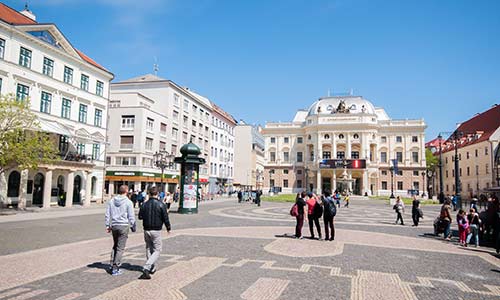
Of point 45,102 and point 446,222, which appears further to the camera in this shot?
point 45,102

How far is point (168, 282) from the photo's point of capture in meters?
6.67

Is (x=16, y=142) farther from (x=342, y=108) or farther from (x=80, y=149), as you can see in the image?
(x=342, y=108)

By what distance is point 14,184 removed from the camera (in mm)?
27953

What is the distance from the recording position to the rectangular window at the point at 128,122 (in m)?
46.3

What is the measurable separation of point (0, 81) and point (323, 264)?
2837cm

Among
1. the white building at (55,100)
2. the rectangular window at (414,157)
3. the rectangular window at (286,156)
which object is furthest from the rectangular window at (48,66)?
the rectangular window at (414,157)

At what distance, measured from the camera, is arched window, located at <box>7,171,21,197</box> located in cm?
2758

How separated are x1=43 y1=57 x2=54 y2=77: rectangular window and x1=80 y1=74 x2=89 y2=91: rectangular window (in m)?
3.60

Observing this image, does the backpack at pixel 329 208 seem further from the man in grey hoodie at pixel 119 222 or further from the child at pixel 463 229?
the man in grey hoodie at pixel 119 222

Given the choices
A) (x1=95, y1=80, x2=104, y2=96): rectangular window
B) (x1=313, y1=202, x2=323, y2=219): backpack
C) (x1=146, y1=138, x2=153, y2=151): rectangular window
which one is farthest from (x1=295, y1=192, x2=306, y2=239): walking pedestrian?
(x1=146, y1=138, x2=153, y2=151): rectangular window

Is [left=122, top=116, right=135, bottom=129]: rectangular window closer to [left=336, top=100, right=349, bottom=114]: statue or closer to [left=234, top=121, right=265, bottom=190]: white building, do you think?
[left=234, top=121, right=265, bottom=190]: white building

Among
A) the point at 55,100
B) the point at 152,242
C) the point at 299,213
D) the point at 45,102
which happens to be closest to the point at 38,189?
the point at 45,102

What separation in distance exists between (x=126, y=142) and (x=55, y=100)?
15.8 meters

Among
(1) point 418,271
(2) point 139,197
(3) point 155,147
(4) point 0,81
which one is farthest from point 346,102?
(1) point 418,271
